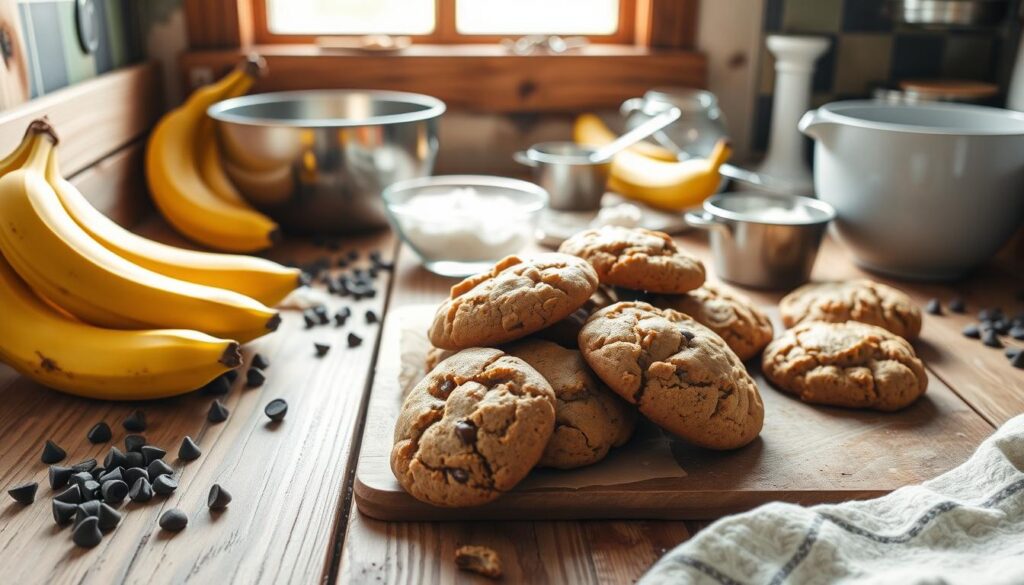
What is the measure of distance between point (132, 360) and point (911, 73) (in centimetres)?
169

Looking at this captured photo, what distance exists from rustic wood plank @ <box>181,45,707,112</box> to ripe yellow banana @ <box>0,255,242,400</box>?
3.37 feet

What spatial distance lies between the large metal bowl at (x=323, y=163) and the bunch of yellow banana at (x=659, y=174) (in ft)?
1.28

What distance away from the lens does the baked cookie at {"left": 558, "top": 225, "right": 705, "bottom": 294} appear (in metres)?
1.00

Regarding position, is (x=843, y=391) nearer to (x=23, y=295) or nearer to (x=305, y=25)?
(x=23, y=295)

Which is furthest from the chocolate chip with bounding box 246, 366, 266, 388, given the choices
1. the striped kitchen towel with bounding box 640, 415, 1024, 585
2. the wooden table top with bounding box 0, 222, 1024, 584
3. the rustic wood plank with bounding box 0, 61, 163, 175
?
the striped kitchen towel with bounding box 640, 415, 1024, 585

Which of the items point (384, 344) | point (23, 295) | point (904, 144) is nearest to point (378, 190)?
point (384, 344)

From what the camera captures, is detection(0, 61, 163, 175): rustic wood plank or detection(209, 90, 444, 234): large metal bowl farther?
detection(209, 90, 444, 234): large metal bowl

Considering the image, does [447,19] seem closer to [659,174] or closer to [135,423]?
[659,174]

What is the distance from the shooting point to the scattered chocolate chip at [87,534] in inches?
28.6

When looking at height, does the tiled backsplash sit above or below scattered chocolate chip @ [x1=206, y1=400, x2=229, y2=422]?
above

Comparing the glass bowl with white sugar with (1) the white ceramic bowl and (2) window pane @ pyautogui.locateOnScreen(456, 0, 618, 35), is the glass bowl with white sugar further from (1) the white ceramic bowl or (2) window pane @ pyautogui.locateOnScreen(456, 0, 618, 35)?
(2) window pane @ pyautogui.locateOnScreen(456, 0, 618, 35)

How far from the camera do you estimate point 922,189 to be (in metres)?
1.33

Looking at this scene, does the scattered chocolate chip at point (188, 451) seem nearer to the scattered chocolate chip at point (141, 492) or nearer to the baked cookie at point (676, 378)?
the scattered chocolate chip at point (141, 492)

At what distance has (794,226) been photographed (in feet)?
4.33
